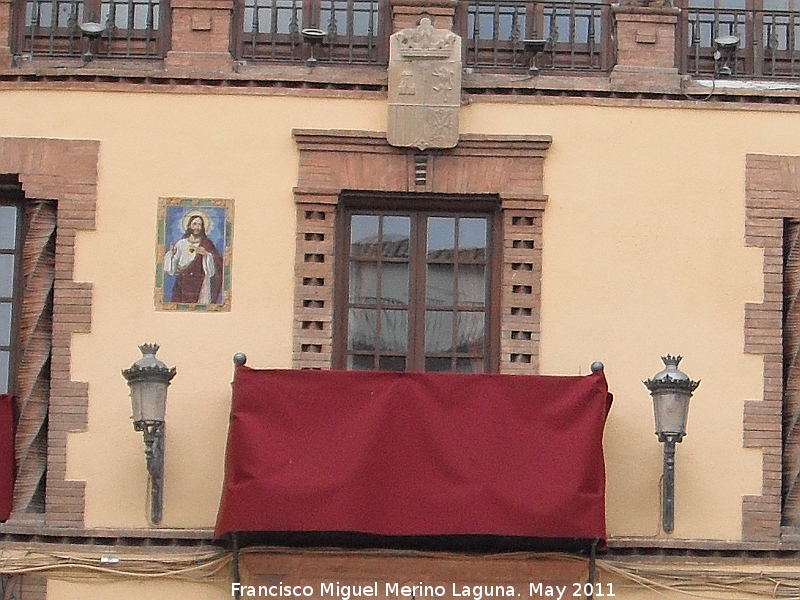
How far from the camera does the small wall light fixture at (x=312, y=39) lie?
1567 cm

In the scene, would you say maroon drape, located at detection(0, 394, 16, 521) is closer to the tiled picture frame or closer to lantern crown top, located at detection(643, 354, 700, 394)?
the tiled picture frame

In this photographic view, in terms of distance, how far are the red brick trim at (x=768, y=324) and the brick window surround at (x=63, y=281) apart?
451cm

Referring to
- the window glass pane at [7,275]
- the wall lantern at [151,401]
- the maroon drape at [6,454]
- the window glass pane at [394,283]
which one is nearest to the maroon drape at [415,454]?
the wall lantern at [151,401]

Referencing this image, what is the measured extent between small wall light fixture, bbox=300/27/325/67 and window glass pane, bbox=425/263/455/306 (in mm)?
1669

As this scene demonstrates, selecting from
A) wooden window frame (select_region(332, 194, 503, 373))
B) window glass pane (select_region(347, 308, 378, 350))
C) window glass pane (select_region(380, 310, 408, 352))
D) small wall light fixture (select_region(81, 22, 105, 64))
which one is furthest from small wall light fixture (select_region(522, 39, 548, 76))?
small wall light fixture (select_region(81, 22, 105, 64))

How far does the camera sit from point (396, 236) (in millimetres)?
15586

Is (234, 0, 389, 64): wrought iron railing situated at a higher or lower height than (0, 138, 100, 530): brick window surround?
higher

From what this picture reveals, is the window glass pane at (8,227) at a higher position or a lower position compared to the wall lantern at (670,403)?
higher

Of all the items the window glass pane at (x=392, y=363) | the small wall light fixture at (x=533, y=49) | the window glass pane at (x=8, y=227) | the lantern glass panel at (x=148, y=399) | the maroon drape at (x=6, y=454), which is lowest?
the maroon drape at (x=6, y=454)

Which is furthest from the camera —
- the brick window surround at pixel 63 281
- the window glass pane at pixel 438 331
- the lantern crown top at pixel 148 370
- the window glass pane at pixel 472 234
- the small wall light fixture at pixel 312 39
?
the small wall light fixture at pixel 312 39

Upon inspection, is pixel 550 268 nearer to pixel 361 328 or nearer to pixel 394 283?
pixel 394 283

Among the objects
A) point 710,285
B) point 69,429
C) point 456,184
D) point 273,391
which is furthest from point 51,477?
point 710,285

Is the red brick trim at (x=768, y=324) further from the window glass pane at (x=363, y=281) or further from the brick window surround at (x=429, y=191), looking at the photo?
the window glass pane at (x=363, y=281)

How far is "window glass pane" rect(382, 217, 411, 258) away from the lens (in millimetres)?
15547
